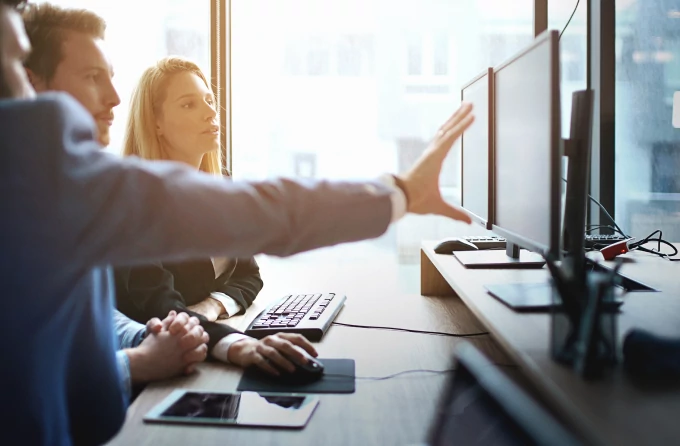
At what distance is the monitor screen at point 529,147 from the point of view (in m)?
0.97

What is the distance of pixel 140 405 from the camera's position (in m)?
0.94

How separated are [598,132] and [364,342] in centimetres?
162

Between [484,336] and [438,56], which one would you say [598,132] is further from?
[484,336]

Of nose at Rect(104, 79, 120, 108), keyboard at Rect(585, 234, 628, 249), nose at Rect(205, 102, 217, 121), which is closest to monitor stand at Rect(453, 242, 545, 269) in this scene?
keyboard at Rect(585, 234, 628, 249)

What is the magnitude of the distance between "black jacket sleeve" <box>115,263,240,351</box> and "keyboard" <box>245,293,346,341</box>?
184 millimetres

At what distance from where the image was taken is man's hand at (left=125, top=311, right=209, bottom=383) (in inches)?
41.3

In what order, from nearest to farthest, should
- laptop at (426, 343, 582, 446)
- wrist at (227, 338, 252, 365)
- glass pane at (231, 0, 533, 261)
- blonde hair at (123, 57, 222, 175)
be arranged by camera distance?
laptop at (426, 343, 582, 446) → wrist at (227, 338, 252, 365) → blonde hair at (123, 57, 222, 175) → glass pane at (231, 0, 533, 261)

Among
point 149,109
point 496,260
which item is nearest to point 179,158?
point 149,109

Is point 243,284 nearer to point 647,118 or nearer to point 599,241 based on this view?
point 599,241

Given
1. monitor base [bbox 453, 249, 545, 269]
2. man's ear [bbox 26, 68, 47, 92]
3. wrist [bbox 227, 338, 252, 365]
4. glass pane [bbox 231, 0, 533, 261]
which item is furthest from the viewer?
glass pane [bbox 231, 0, 533, 261]

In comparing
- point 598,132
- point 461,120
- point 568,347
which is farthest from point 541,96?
point 598,132

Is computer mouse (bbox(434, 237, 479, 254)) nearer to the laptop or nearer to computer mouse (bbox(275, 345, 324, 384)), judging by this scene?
computer mouse (bbox(275, 345, 324, 384))

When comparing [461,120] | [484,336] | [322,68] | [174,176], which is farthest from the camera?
[322,68]

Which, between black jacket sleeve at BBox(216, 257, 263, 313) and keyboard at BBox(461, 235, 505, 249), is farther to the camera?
keyboard at BBox(461, 235, 505, 249)
